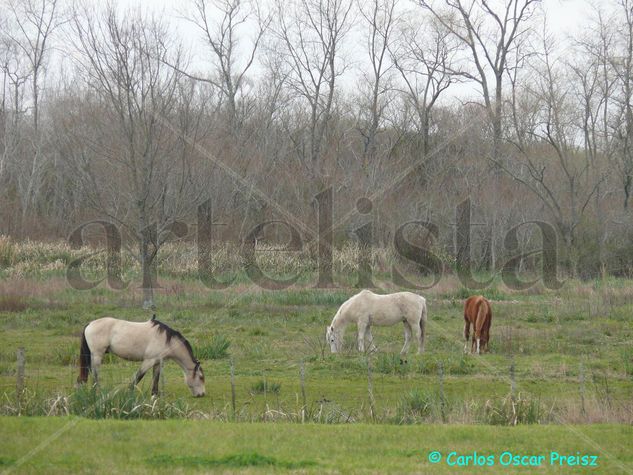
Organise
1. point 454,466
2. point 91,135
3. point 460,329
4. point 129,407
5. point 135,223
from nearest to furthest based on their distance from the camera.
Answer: point 454,466 < point 129,407 < point 460,329 < point 135,223 < point 91,135

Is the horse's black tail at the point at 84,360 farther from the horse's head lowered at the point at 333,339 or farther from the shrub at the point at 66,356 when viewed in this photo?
the horse's head lowered at the point at 333,339

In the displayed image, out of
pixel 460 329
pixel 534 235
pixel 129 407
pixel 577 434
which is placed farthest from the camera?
pixel 534 235

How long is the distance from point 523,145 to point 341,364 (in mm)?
28275

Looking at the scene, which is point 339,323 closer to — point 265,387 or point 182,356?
point 265,387

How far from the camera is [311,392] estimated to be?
13.8m

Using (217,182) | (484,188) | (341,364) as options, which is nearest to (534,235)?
(484,188)

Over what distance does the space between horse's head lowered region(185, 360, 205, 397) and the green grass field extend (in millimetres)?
160

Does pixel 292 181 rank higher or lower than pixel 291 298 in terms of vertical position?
higher

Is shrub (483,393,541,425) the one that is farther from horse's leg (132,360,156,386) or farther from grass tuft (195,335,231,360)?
grass tuft (195,335,231,360)

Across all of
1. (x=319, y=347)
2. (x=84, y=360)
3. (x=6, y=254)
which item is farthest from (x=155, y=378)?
(x=6, y=254)

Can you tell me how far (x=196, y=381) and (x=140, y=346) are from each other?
3.67 feet

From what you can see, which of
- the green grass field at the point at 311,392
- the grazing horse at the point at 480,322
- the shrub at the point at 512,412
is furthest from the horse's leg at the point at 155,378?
the grazing horse at the point at 480,322

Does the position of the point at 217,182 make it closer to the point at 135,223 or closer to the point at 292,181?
the point at 292,181

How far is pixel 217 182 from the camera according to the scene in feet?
116
